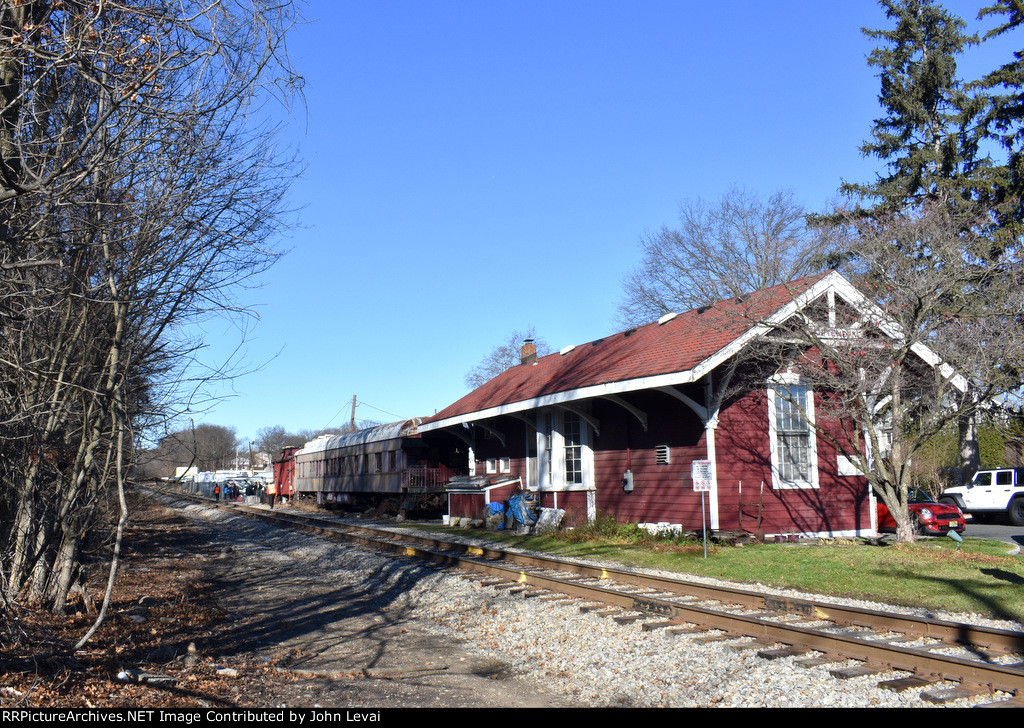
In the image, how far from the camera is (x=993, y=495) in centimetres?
2553

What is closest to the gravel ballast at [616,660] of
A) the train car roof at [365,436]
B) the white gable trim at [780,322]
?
the white gable trim at [780,322]

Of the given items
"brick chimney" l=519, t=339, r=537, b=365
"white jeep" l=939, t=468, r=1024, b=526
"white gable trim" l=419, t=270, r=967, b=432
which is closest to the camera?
"white gable trim" l=419, t=270, r=967, b=432

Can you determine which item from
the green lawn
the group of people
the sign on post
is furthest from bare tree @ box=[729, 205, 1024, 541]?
the group of people

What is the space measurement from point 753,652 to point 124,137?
7.07m

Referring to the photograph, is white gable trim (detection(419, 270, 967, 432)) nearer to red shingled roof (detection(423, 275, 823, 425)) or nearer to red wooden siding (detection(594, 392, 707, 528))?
red shingled roof (detection(423, 275, 823, 425))

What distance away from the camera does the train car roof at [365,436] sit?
27.1m

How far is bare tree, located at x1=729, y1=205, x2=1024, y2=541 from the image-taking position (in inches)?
510

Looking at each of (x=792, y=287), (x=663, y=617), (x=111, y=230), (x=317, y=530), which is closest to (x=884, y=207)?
(x=792, y=287)

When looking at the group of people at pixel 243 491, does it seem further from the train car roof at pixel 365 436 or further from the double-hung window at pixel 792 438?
the double-hung window at pixel 792 438

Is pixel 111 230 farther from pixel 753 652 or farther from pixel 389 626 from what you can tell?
pixel 753 652

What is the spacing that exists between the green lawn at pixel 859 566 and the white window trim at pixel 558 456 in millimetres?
2806

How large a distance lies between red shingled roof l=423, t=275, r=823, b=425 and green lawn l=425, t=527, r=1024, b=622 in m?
3.48

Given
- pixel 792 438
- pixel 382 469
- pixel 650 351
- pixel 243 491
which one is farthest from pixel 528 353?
pixel 243 491

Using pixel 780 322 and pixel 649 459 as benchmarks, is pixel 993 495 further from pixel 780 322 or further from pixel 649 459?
pixel 780 322
